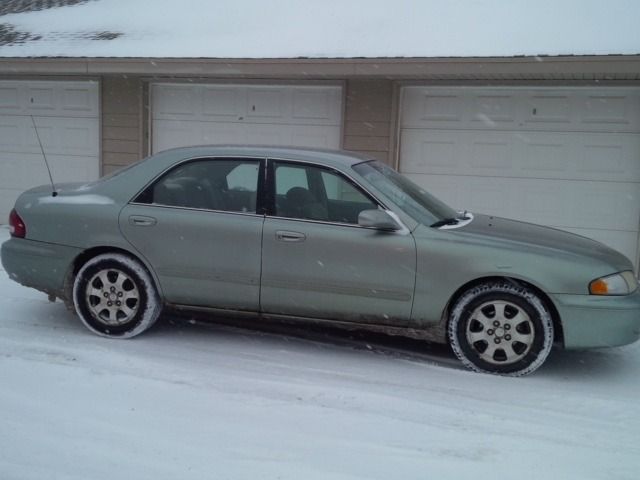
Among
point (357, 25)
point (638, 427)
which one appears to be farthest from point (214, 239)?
point (357, 25)

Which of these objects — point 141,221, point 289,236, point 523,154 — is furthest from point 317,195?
point 523,154

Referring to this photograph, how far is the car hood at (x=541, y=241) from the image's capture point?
4875 millimetres

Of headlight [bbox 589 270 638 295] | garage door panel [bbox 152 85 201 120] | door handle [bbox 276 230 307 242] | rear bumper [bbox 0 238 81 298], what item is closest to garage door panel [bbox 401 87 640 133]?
garage door panel [bbox 152 85 201 120]

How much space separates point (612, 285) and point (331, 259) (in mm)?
1934

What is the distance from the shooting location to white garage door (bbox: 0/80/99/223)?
1085cm

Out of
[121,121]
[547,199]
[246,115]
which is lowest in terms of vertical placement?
[547,199]

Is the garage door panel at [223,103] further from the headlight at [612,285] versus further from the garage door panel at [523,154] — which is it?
the headlight at [612,285]

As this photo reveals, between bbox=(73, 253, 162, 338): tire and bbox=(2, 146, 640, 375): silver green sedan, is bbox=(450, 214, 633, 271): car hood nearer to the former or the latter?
bbox=(2, 146, 640, 375): silver green sedan

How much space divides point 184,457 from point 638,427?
2.62m

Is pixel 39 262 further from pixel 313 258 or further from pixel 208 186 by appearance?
pixel 313 258

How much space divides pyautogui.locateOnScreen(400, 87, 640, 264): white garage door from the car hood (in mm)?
3647

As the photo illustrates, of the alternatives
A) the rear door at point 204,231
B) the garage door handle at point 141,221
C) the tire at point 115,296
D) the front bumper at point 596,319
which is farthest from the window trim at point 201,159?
the front bumper at point 596,319

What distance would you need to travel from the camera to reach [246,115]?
→ 33.1ft

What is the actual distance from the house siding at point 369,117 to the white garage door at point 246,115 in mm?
191
